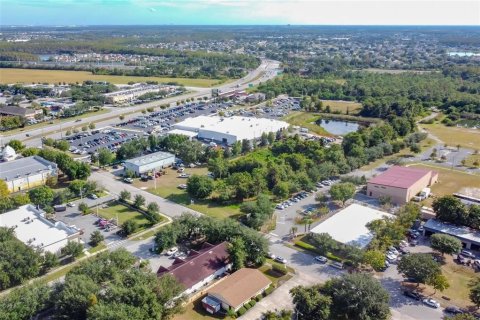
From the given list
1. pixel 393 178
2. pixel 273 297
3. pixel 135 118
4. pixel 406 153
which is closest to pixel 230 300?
pixel 273 297

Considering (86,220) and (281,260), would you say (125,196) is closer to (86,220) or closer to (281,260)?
(86,220)

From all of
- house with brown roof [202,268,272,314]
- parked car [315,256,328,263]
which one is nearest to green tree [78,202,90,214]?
house with brown roof [202,268,272,314]

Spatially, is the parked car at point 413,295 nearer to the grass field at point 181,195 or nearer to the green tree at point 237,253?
the green tree at point 237,253

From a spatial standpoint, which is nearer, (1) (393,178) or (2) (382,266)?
(2) (382,266)

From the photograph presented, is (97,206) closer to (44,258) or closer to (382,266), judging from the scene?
(44,258)

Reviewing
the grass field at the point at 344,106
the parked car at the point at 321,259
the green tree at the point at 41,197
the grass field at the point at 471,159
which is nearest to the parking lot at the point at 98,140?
the green tree at the point at 41,197

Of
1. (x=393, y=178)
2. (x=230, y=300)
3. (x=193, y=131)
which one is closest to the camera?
(x=230, y=300)
